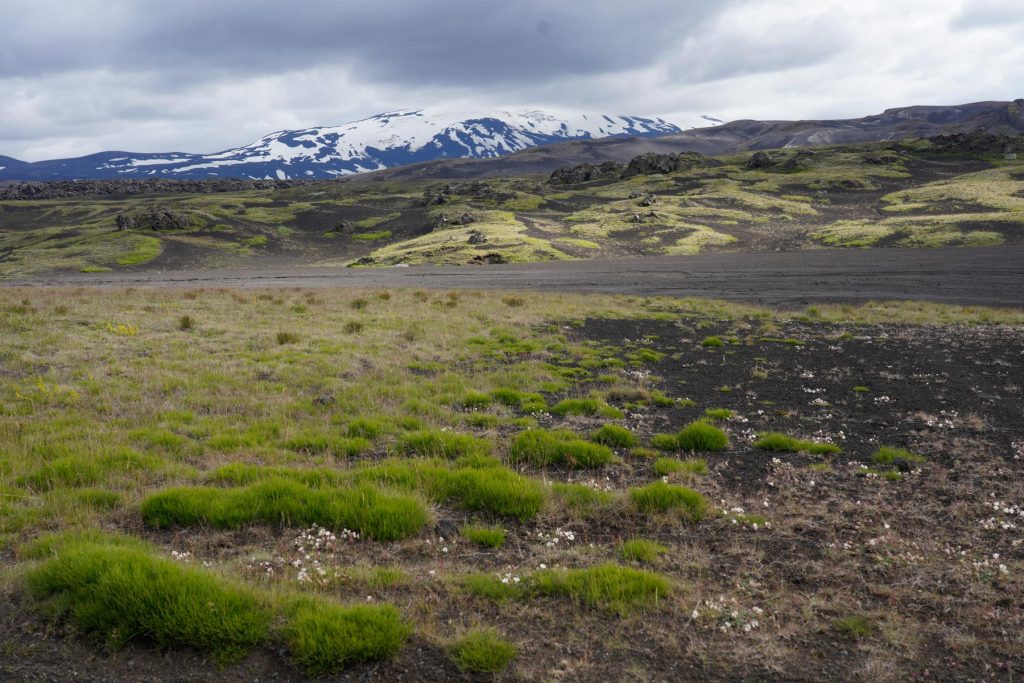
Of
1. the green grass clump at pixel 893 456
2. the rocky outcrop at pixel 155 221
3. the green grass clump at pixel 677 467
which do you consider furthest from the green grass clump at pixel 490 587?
the rocky outcrop at pixel 155 221

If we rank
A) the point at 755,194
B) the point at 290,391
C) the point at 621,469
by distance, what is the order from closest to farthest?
the point at 621,469
the point at 290,391
the point at 755,194

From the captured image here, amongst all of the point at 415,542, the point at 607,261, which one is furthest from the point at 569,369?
the point at 607,261

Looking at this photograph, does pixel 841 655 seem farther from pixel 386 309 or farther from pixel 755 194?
pixel 755 194

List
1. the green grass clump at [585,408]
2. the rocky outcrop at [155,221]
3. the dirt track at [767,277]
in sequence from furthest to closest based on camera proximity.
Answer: the rocky outcrop at [155,221] → the dirt track at [767,277] → the green grass clump at [585,408]

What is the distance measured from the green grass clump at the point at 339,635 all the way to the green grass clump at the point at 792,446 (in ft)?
28.7

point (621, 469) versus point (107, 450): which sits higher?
point (107, 450)

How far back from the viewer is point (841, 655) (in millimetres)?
5988

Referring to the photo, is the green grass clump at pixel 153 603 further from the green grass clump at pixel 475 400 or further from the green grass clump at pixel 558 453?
the green grass clump at pixel 475 400

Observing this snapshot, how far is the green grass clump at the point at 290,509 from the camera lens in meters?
8.19

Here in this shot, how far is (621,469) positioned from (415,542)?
4.49 metres

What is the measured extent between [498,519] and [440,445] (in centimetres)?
301

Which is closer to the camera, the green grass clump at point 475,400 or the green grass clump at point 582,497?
the green grass clump at point 582,497

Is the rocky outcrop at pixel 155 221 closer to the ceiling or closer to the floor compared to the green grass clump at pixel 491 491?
closer to the ceiling

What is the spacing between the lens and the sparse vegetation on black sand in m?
5.86
